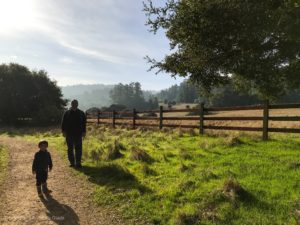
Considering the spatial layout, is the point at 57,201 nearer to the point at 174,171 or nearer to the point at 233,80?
the point at 174,171

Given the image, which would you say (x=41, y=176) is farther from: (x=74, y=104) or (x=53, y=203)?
(x=74, y=104)

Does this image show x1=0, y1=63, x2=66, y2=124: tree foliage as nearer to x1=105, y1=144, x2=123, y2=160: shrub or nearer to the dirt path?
x1=105, y1=144, x2=123, y2=160: shrub

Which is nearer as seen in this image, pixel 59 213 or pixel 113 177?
pixel 59 213

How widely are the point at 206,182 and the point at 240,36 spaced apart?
4004 mm

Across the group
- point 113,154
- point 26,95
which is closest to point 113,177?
point 113,154

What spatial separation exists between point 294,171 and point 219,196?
8.02 feet

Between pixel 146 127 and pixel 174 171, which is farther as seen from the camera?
pixel 146 127

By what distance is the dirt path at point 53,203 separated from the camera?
7328 mm

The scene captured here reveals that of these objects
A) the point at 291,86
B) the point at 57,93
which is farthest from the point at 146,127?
the point at 57,93

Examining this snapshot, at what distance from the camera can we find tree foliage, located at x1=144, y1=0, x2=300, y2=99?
9242 mm

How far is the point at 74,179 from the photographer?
10.8m

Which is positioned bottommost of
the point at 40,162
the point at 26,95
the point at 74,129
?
the point at 40,162

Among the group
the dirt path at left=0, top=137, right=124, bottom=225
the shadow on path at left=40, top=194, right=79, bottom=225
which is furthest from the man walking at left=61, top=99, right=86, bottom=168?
the shadow on path at left=40, top=194, right=79, bottom=225

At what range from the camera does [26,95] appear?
49.6m
